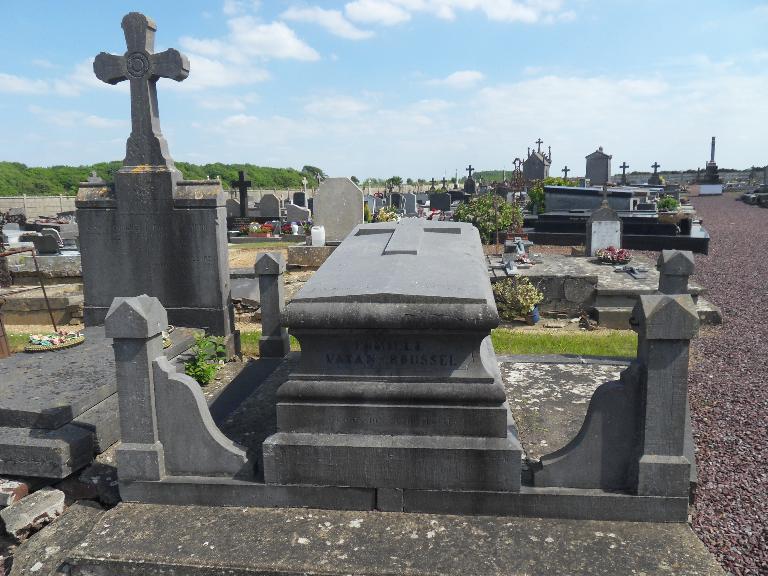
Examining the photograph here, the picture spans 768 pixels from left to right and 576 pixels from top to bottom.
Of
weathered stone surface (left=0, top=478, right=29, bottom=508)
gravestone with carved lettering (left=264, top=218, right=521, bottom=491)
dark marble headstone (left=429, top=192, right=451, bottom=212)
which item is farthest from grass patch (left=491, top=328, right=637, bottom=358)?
dark marble headstone (left=429, top=192, right=451, bottom=212)

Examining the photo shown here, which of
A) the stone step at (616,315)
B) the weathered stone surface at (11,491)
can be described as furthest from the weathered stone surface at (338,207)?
the weathered stone surface at (11,491)

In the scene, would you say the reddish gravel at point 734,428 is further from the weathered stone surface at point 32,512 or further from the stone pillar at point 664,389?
the weathered stone surface at point 32,512

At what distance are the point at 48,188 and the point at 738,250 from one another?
53610mm

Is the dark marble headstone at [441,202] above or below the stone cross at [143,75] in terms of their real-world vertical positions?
below

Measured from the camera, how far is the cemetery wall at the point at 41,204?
3155cm

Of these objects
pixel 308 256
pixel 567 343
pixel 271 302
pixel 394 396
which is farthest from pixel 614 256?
pixel 394 396

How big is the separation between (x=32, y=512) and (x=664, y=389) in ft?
12.1

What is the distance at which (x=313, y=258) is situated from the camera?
12.2m

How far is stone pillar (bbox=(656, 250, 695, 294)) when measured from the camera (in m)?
5.08

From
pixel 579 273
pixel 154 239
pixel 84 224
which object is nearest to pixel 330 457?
pixel 154 239

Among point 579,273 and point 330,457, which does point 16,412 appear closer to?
point 330,457

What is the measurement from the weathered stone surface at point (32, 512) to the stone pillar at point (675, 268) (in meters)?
5.00

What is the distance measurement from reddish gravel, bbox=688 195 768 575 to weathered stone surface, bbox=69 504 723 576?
0.60m

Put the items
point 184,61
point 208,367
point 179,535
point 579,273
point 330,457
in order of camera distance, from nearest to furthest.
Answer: point 179,535, point 330,457, point 208,367, point 184,61, point 579,273
